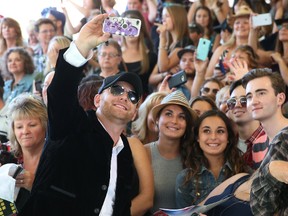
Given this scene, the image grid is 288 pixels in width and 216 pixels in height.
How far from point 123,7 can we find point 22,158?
458 centimetres

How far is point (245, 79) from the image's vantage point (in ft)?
11.7

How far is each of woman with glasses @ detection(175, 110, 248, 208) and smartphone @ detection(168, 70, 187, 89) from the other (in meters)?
0.68

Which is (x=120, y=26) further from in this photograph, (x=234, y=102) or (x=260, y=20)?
(x=260, y=20)

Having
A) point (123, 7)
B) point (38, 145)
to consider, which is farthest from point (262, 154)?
point (123, 7)

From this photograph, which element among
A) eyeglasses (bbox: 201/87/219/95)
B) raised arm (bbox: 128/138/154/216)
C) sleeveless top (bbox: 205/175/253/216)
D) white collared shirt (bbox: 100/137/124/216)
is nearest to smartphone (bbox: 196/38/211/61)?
eyeglasses (bbox: 201/87/219/95)

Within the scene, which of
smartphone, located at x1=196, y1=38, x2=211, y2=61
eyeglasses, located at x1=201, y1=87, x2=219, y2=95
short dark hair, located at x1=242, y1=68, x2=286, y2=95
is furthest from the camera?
smartphone, located at x1=196, y1=38, x2=211, y2=61

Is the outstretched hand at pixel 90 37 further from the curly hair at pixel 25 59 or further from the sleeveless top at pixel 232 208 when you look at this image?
the curly hair at pixel 25 59

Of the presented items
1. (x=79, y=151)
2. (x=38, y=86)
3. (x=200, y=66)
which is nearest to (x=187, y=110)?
(x=79, y=151)

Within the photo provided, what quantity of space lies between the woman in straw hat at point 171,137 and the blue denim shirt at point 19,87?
218 cm

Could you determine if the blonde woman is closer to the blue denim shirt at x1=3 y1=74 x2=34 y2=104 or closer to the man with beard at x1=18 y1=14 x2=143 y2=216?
the man with beard at x1=18 y1=14 x2=143 y2=216

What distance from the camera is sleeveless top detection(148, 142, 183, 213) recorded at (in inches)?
144

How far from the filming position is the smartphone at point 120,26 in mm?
2845

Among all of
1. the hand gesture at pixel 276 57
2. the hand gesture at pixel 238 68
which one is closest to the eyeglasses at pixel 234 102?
the hand gesture at pixel 238 68

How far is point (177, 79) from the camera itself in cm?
448
